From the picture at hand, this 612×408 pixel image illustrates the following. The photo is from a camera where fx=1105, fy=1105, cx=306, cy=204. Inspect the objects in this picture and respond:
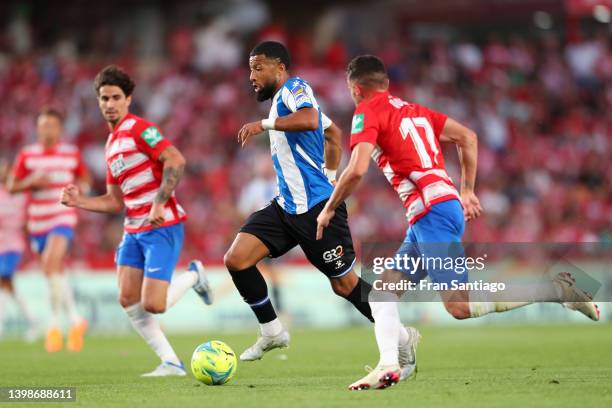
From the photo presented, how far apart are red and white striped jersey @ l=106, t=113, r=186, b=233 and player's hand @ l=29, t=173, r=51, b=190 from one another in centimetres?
384

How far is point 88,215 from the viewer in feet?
65.0

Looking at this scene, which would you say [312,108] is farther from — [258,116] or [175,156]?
[258,116]

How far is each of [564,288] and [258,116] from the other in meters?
14.9

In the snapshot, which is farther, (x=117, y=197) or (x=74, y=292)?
(x=74, y=292)

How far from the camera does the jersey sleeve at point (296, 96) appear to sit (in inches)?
338

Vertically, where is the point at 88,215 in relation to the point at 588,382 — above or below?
above

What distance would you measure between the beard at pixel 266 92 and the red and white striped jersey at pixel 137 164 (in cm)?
110

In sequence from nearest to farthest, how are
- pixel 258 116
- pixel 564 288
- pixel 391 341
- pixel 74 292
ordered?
pixel 391 341 < pixel 564 288 < pixel 74 292 < pixel 258 116

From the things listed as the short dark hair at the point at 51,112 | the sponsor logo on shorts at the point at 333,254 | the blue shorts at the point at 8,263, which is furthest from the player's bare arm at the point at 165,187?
the blue shorts at the point at 8,263

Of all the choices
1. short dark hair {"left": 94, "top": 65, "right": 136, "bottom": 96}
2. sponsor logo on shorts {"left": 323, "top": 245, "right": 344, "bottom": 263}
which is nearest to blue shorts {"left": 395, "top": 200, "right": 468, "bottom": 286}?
sponsor logo on shorts {"left": 323, "top": 245, "right": 344, "bottom": 263}

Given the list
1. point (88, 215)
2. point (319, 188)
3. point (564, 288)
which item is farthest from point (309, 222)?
point (88, 215)

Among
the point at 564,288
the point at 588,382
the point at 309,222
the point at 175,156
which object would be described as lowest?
the point at 588,382

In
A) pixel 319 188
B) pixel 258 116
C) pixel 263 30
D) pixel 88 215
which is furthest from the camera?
pixel 263 30

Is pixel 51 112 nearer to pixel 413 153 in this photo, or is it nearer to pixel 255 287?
pixel 255 287
